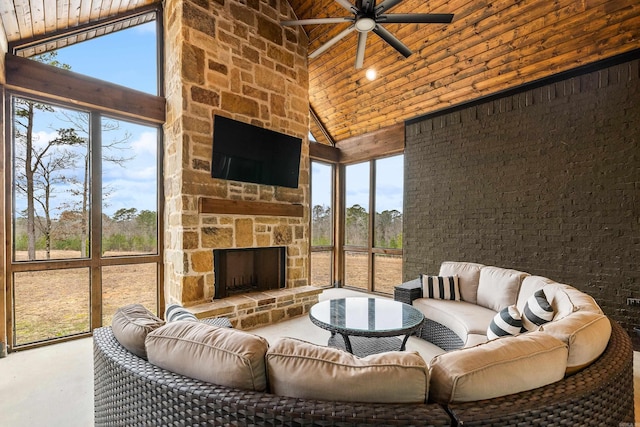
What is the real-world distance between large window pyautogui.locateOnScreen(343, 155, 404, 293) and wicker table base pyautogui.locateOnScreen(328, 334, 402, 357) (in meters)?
2.42

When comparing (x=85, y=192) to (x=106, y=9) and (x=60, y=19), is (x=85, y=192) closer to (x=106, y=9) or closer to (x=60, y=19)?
(x=60, y=19)

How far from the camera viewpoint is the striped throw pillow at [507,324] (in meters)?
2.13

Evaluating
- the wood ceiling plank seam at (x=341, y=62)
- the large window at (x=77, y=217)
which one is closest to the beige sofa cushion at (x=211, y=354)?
the large window at (x=77, y=217)

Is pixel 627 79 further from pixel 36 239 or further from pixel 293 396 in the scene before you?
pixel 36 239

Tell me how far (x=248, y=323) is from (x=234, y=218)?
134 cm

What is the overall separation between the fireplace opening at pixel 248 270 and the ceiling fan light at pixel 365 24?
2.97 m

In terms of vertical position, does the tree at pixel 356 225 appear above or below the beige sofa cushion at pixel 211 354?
above

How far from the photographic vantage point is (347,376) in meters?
1.05

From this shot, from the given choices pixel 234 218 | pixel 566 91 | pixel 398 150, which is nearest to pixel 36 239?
pixel 234 218

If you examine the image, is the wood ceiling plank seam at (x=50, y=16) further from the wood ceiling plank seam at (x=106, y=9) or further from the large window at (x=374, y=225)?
the large window at (x=374, y=225)

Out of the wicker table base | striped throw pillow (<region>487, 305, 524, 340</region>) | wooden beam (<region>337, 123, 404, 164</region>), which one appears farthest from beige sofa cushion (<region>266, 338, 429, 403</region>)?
wooden beam (<region>337, 123, 404, 164</region>)

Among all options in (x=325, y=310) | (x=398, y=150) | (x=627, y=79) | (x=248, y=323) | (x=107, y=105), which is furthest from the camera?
(x=398, y=150)

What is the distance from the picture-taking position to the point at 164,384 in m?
1.15

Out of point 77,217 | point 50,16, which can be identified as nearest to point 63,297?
point 77,217
